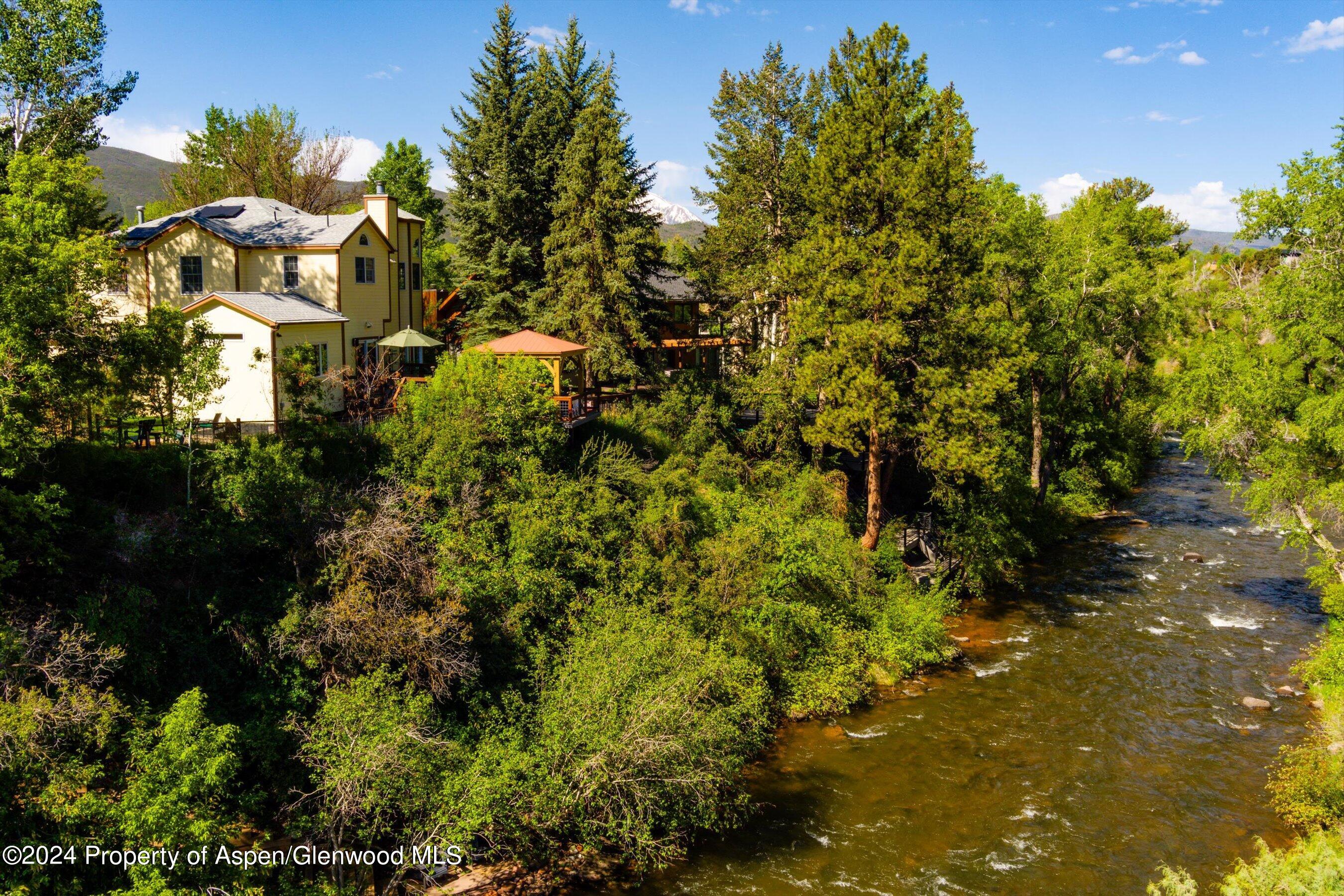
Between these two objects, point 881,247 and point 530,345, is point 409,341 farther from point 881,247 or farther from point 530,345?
point 881,247

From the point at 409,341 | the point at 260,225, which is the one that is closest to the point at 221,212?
the point at 260,225

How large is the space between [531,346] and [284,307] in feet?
25.1

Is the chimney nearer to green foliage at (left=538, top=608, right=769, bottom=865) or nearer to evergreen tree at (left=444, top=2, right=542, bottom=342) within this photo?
evergreen tree at (left=444, top=2, right=542, bottom=342)

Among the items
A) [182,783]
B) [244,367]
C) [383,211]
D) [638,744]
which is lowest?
[638,744]

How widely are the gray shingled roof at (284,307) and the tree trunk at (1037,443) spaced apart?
27.1 meters

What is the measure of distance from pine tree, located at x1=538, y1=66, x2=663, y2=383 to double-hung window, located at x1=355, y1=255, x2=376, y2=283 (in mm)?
6414

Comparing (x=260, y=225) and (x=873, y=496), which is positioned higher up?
(x=260, y=225)

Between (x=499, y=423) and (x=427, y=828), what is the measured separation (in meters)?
10.3

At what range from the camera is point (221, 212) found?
30531 millimetres

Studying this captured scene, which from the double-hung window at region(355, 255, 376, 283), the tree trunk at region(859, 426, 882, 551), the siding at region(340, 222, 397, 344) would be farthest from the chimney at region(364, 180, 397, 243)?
the tree trunk at region(859, 426, 882, 551)

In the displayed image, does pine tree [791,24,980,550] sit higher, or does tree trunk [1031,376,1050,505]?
pine tree [791,24,980,550]

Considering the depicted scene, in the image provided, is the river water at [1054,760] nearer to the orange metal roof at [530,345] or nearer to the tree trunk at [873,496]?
the tree trunk at [873,496]

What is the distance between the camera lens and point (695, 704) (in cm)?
1727

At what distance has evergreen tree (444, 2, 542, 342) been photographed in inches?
1344
